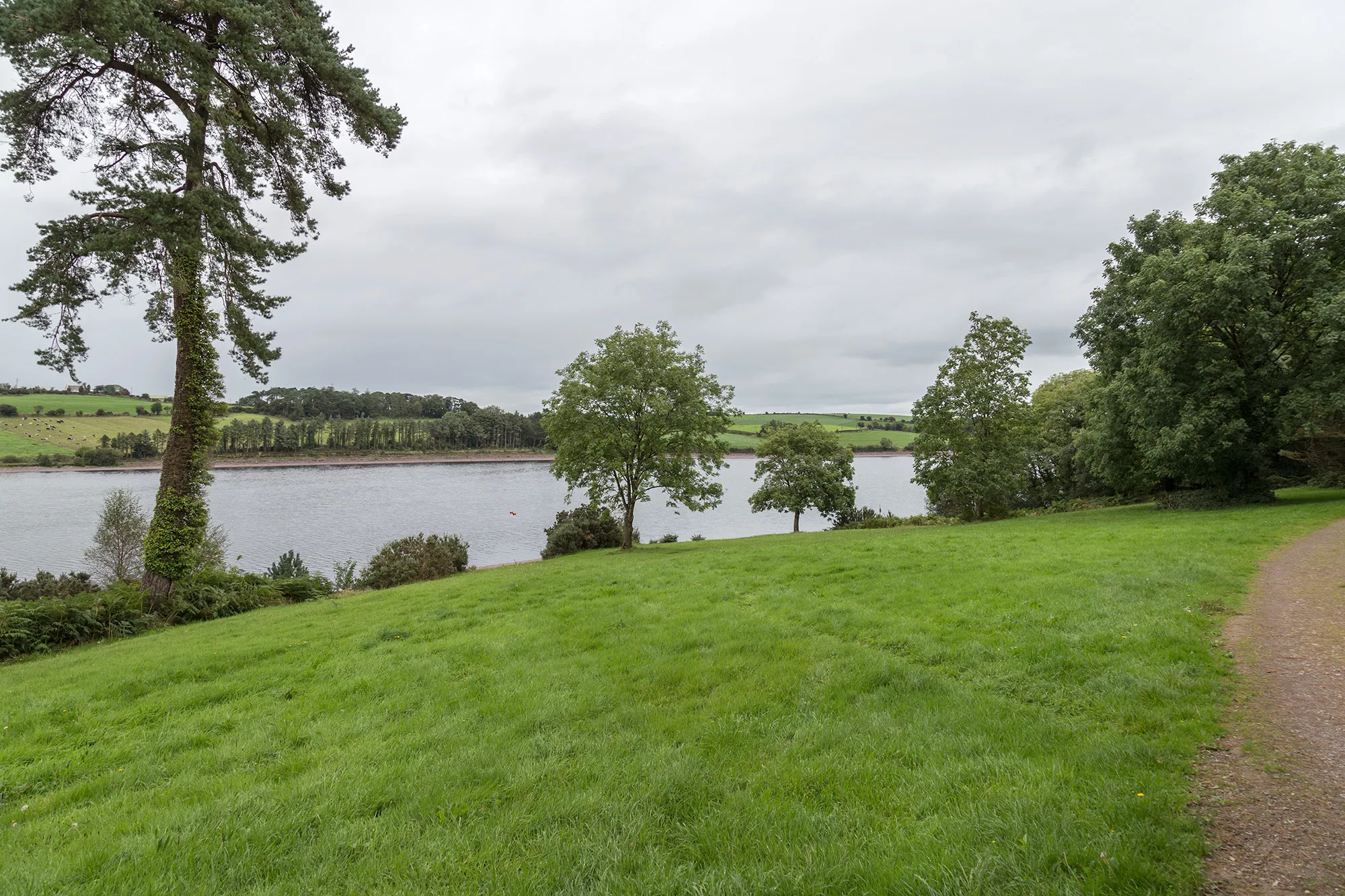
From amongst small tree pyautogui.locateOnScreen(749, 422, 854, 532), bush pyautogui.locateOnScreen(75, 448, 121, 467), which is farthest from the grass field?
bush pyautogui.locateOnScreen(75, 448, 121, 467)

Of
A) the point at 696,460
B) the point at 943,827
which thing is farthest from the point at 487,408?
the point at 943,827

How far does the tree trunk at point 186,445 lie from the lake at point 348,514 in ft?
65.0

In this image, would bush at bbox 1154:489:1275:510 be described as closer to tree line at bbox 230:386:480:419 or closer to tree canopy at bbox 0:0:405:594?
tree canopy at bbox 0:0:405:594

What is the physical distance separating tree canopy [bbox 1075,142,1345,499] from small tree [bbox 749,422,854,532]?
18.8m

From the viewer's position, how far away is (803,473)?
130 feet

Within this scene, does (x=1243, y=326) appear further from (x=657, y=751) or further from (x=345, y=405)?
(x=345, y=405)

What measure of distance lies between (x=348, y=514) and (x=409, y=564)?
118 ft

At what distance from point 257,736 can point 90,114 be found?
15653mm

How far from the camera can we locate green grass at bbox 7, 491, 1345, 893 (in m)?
3.08

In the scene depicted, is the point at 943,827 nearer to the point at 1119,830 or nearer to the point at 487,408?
the point at 1119,830

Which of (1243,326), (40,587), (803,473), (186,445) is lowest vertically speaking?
(40,587)

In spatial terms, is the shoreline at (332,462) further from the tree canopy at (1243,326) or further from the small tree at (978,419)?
the tree canopy at (1243,326)

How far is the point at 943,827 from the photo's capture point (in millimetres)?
3182

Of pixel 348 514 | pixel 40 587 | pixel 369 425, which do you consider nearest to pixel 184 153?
pixel 40 587
